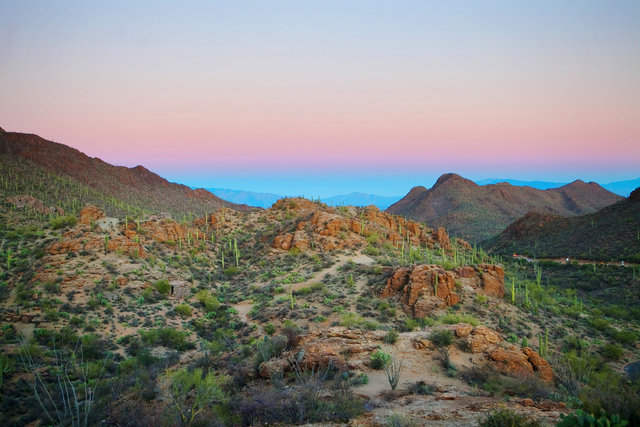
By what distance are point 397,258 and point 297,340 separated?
713 inches

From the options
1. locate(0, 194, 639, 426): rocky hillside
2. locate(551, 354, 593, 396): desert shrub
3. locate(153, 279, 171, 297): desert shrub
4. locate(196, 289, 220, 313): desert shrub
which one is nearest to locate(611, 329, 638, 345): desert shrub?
locate(0, 194, 639, 426): rocky hillside

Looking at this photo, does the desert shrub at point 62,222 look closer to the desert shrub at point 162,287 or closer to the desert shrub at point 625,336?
the desert shrub at point 162,287

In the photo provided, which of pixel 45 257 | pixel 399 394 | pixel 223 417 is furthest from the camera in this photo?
pixel 45 257

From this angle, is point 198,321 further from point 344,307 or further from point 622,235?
point 622,235

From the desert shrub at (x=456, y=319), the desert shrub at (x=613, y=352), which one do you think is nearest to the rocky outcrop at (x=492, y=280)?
the desert shrub at (x=456, y=319)

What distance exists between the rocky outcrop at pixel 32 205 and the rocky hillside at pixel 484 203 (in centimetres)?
6226

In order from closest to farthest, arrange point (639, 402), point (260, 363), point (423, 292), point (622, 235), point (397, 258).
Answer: point (639, 402) → point (260, 363) → point (423, 292) → point (397, 258) → point (622, 235)

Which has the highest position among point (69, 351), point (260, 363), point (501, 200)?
point (501, 200)

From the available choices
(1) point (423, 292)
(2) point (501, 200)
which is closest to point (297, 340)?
(1) point (423, 292)

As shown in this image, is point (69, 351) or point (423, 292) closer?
point (69, 351)

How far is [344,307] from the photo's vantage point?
1864 cm

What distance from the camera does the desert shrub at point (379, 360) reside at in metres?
10.9

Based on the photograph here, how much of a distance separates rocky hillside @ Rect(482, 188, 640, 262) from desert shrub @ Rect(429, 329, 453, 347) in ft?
107

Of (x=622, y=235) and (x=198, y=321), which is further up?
(x=622, y=235)
